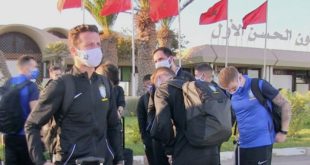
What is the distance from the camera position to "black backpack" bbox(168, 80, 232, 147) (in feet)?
12.6

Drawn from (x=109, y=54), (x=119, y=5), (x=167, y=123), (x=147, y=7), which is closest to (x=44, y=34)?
(x=109, y=54)

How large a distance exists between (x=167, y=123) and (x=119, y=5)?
12.9 m

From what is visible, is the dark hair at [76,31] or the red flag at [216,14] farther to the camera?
the red flag at [216,14]

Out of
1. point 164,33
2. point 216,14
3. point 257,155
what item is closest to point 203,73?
point 257,155

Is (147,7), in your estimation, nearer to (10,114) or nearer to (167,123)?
(10,114)

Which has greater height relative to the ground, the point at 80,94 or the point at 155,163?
the point at 80,94

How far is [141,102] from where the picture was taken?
6.48 meters

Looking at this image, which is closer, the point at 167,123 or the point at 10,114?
the point at 167,123

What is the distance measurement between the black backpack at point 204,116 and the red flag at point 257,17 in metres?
14.2

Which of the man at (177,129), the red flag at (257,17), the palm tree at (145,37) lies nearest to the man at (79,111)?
the man at (177,129)

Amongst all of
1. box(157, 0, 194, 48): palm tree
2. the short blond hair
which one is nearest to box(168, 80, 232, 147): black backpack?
the short blond hair

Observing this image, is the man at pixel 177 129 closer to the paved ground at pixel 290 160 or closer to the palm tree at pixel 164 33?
the paved ground at pixel 290 160

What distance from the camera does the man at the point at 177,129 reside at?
3.94 meters

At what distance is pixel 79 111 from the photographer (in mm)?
3379
